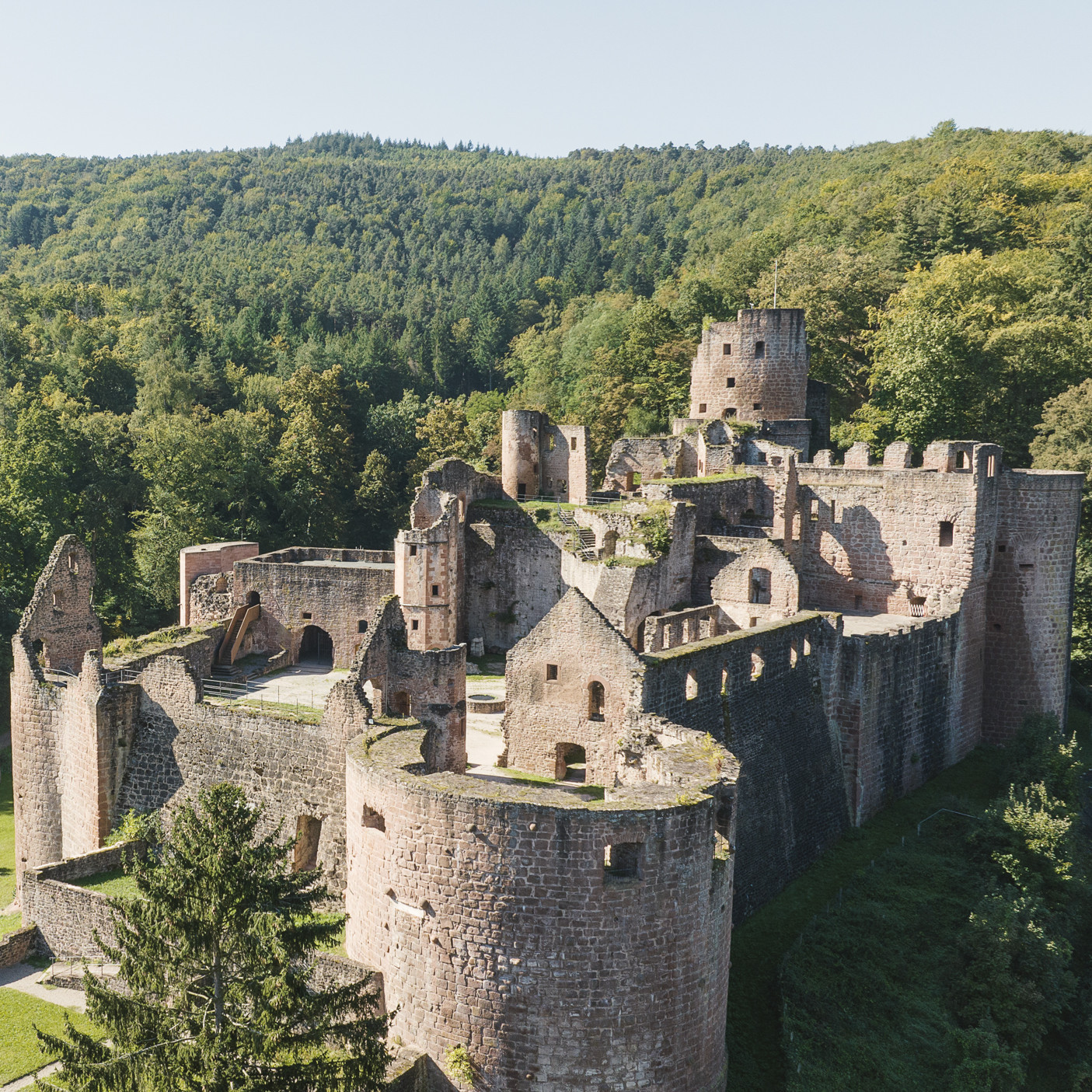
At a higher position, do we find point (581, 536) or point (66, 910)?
point (581, 536)

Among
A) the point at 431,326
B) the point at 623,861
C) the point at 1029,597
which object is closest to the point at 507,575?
the point at 1029,597

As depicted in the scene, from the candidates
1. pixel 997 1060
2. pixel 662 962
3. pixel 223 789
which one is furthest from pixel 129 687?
pixel 997 1060

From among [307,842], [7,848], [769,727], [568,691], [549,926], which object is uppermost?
[568,691]

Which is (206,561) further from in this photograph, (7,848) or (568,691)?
(568,691)

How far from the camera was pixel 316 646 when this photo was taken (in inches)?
1359

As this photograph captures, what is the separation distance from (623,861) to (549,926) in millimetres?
1217

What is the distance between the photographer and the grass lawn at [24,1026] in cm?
1695

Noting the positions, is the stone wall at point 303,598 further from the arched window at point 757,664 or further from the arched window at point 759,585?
the arched window at point 757,664

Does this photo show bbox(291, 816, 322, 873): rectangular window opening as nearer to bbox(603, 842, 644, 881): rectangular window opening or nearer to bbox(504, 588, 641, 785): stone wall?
bbox(504, 588, 641, 785): stone wall

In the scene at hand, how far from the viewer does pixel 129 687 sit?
2309cm

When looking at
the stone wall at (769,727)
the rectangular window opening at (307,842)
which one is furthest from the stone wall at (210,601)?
the stone wall at (769,727)

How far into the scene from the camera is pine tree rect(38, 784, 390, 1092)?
44.0 feet

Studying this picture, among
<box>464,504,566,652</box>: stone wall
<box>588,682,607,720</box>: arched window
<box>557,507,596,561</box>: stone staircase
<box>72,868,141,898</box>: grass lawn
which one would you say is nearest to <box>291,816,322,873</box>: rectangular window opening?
<box>72,868,141,898</box>: grass lawn

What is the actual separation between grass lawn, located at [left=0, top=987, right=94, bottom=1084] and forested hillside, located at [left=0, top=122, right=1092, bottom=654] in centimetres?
2652
